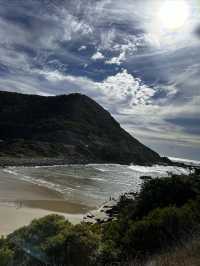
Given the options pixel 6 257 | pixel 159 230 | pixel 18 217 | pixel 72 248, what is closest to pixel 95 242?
pixel 72 248

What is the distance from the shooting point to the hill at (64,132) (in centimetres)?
10399

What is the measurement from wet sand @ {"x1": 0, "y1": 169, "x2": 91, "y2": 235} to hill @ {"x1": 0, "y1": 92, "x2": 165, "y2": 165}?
172 feet

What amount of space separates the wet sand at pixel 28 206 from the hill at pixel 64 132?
172 ft

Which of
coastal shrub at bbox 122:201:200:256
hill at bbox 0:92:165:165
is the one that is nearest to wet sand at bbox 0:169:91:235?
coastal shrub at bbox 122:201:200:256

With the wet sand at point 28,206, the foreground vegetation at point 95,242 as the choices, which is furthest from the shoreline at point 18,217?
the foreground vegetation at point 95,242

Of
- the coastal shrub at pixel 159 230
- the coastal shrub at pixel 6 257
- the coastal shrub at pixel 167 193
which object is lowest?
the coastal shrub at pixel 6 257

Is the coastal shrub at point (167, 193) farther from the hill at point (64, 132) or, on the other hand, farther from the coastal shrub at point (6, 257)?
the hill at point (64, 132)

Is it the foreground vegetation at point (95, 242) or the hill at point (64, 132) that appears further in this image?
the hill at point (64, 132)

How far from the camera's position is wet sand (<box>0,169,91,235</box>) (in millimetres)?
20753

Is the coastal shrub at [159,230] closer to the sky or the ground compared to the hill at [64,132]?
closer to the ground

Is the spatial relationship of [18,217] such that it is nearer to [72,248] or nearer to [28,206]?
[28,206]

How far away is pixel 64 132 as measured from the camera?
417 ft

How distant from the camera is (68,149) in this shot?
112 meters

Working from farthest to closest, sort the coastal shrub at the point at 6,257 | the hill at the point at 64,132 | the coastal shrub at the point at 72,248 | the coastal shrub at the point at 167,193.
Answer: the hill at the point at 64,132 → the coastal shrub at the point at 167,193 → the coastal shrub at the point at 72,248 → the coastal shrub at the point at 6,257
